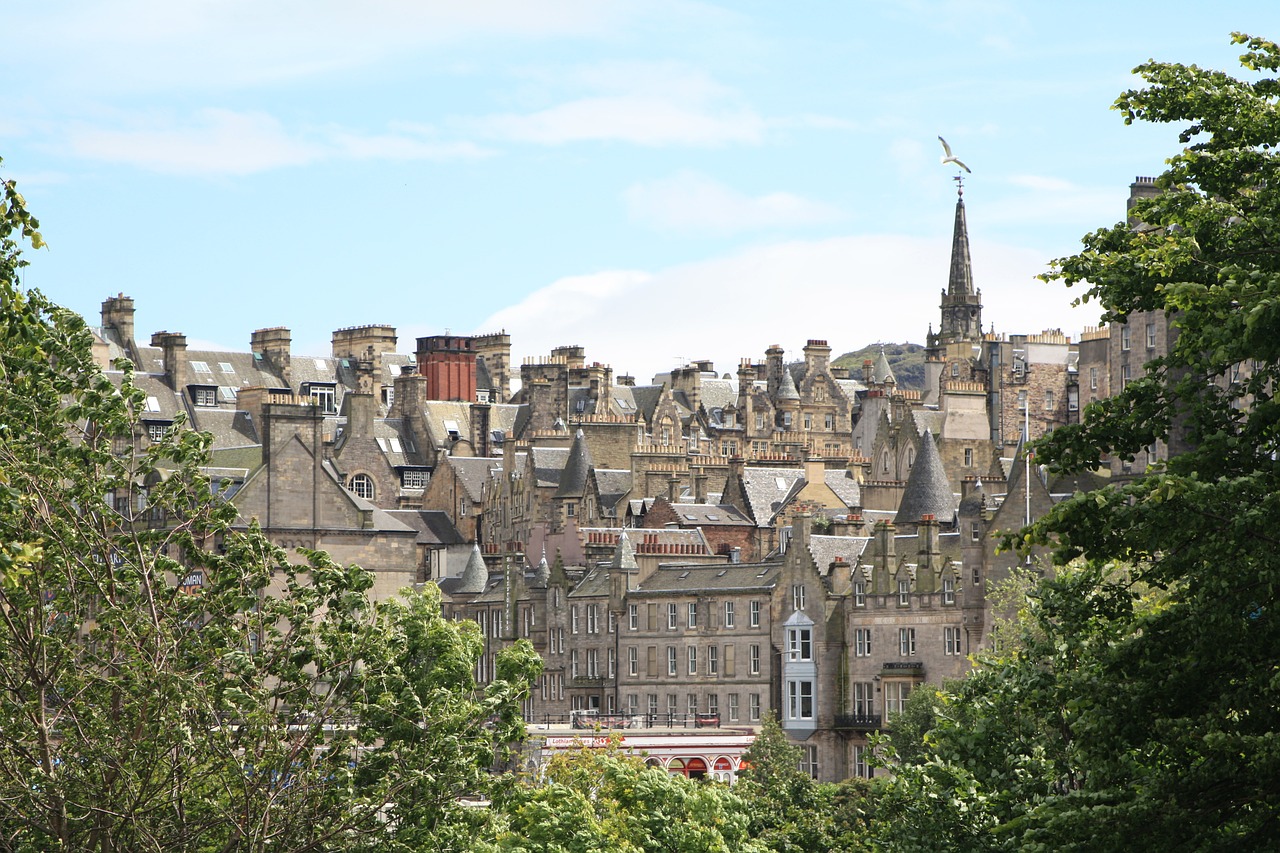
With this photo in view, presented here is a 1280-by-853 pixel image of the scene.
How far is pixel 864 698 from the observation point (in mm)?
105750

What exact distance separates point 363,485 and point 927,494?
48711 mm

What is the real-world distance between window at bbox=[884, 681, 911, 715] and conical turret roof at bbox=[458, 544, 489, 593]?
1412 inches

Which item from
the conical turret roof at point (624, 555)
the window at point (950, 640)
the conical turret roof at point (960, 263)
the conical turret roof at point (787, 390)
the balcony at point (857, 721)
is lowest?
the balcony at point (857, 721)

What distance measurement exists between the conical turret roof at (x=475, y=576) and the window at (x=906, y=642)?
36083mm

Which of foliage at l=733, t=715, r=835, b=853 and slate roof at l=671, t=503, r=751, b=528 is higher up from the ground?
slate roof at l=671, t=503, r=751, b=528

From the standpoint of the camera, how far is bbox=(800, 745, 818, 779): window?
10594 centimetres

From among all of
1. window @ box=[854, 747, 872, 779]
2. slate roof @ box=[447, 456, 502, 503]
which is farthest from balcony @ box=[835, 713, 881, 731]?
slate roof @ box=[447, 456, 502, 503]

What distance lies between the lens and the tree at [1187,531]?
2411 cm

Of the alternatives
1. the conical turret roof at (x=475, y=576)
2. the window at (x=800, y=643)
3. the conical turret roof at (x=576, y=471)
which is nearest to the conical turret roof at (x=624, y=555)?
the window at (x=800, y=643)

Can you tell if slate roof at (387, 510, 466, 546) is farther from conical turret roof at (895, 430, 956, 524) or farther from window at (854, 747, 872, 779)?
window at (854, 747, 872, 779)

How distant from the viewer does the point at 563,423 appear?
171125mm

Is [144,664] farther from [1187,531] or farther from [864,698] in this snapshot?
[864,698]

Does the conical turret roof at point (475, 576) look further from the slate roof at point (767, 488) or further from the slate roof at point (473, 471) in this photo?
the slate roof at point (767, 488)

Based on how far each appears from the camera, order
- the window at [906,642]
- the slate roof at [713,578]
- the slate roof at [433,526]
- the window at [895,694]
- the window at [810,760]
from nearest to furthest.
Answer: the window at [895,694] < the window at [906,642] < the window at [810,760] < the slate roof at [713,578] < the slate roof at [433,526]
